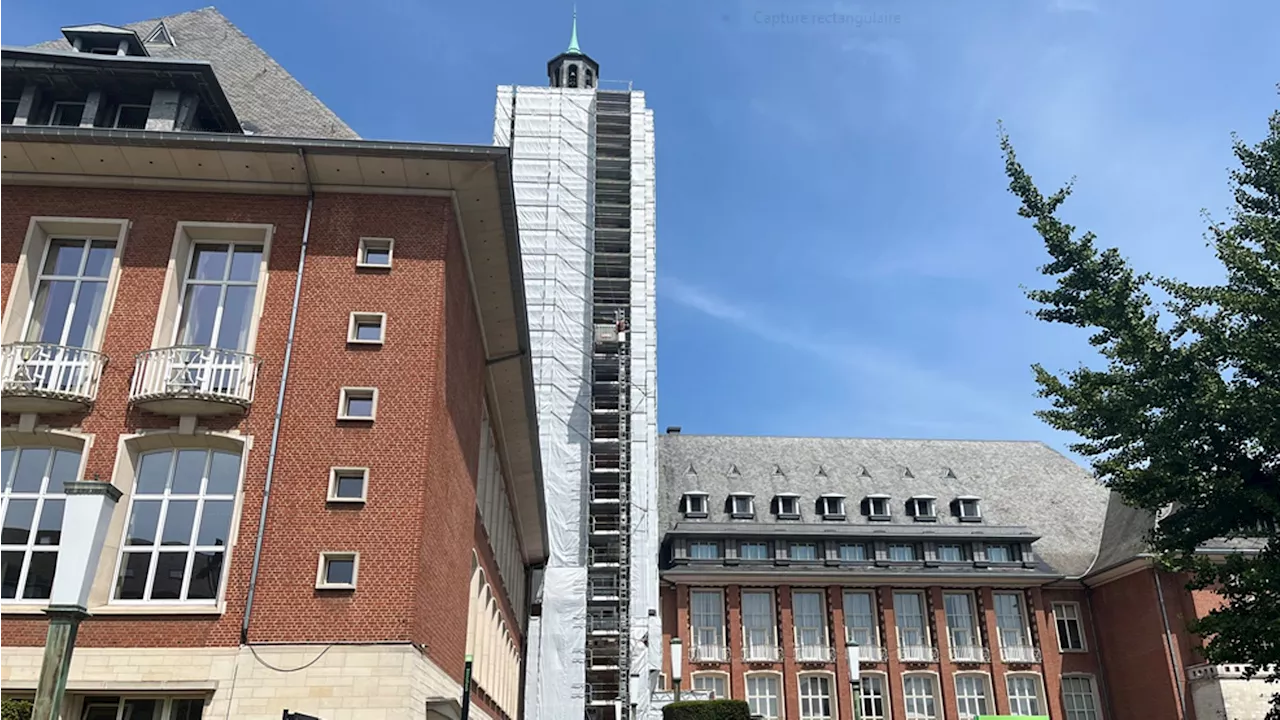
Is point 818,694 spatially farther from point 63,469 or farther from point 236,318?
point 63,469

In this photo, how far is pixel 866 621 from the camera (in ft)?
149

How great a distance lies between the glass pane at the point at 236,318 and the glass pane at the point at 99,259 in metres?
2.12

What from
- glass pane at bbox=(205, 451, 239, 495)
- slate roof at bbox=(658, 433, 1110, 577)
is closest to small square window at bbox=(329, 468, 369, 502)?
glass pane at bbox=(205, 451, 239, 495)

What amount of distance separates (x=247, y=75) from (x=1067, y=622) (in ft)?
149

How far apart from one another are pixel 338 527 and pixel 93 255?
6915 mm

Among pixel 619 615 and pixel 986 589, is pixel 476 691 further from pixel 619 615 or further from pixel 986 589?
pixel 986 589

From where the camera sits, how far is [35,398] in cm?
1435

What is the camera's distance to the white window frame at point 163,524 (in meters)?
13.7

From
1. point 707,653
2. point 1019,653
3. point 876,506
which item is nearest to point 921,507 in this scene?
point 876,506

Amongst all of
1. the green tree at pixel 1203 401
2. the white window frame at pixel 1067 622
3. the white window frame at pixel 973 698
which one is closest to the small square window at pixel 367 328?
the green tree at pixel 1203 401

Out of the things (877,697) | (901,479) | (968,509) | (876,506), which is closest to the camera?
(877,697)

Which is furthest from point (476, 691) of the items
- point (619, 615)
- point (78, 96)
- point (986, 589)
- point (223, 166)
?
point (986, 589)

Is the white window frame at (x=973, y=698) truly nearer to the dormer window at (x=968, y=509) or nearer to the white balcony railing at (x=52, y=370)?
the dormer window at (x=968, y=509)

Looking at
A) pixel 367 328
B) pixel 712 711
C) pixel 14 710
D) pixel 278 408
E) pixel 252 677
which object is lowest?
pixel 14 710
